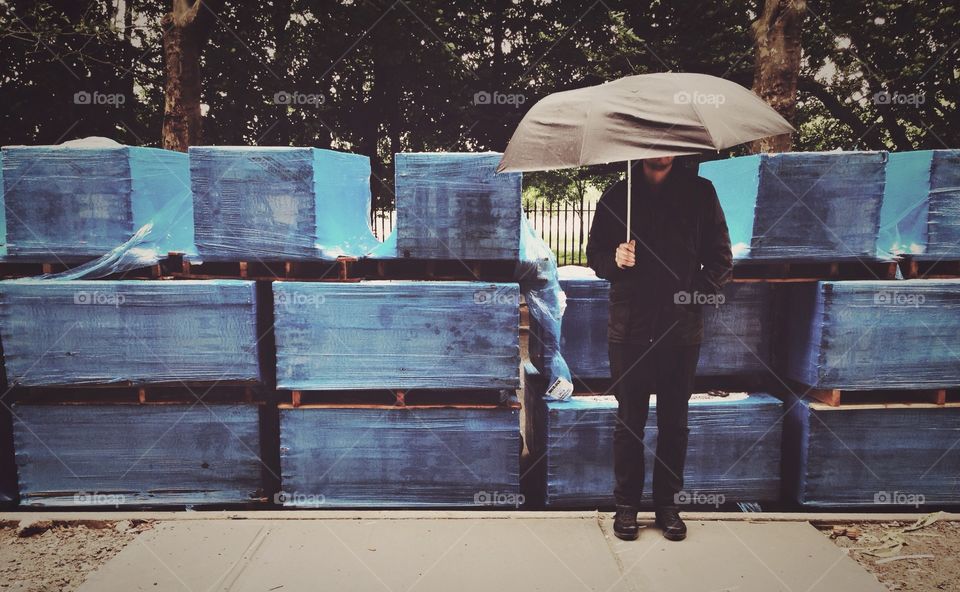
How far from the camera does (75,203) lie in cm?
409

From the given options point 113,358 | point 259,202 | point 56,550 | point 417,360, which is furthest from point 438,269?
point 56,550

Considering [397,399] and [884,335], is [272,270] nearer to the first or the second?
[397,399]

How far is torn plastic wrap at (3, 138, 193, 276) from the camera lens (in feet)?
13.3

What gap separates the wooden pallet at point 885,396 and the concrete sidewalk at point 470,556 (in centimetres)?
95

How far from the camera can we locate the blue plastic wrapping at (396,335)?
3.99m

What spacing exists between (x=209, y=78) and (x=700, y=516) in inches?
647

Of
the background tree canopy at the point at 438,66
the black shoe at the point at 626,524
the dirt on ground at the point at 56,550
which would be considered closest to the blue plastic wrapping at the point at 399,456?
the black shoe at the point at 626,524

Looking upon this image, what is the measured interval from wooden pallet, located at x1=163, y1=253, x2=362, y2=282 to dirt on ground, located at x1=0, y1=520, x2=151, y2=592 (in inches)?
70.6

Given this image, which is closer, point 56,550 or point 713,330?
point 56,550

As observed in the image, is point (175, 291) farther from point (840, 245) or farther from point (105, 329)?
point (840, 245)

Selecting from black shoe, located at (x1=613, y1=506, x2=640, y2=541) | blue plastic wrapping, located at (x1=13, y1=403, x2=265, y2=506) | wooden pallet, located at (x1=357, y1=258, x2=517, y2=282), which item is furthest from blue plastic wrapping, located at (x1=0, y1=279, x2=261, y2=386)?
black shoe, located at (x1=613, y1=506, x2=640, y2=541)

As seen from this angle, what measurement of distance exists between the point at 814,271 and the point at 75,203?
5.52 metres

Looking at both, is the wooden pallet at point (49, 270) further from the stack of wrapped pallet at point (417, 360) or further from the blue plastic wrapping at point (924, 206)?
the blue plastic wrapping at point (924, 206)

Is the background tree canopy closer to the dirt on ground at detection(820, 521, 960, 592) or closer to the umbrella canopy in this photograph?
the umbrella canopy
